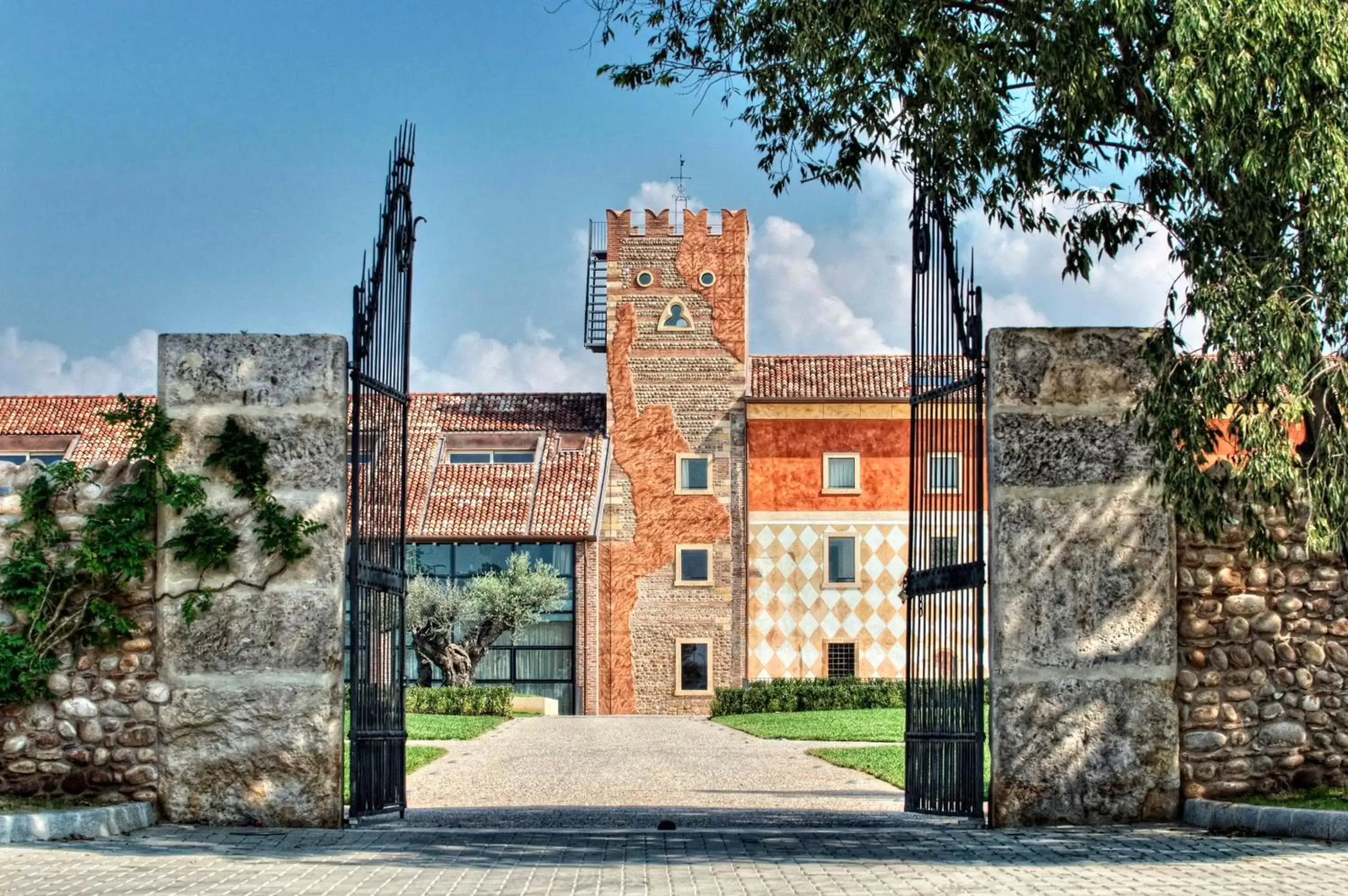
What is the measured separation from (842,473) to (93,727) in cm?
3255

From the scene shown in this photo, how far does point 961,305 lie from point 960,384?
0.53 metres

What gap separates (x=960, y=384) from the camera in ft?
31.4

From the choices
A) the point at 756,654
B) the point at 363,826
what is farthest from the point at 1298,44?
the point at 756,654

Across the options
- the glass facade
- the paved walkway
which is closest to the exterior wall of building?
the glass facade

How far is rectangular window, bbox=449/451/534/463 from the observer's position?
4203 cm

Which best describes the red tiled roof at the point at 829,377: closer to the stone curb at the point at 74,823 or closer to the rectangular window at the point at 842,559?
the rectangular window at the point at 842,559

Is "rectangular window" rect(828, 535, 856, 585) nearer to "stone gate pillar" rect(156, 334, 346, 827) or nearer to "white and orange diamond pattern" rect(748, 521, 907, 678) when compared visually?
"white and orange diamond pattern" rect(748, 521, 907, 678)

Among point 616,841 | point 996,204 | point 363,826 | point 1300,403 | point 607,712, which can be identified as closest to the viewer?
point 1300,403

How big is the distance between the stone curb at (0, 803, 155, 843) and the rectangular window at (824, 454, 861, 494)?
106 feet

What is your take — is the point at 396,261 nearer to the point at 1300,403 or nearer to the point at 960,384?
the point at 960,384

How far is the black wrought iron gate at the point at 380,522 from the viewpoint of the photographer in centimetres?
951

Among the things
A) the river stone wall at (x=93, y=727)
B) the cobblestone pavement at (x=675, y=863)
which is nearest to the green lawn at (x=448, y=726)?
the river stone wall at (x=93, y=727)

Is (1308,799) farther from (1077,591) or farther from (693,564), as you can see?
(693,564)

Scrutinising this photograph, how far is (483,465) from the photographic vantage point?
136 feet
